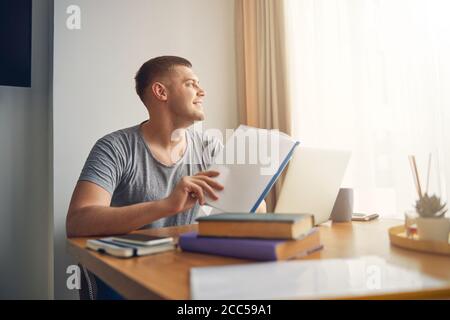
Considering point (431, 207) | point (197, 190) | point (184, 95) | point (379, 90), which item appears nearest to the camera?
point (431, 207)

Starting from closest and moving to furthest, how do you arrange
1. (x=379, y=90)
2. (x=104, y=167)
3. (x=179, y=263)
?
(x=179, y=263)
(x=104, y=167)
(x=379, y=90)

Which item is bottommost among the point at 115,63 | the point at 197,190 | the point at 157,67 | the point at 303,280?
the point at 303,280

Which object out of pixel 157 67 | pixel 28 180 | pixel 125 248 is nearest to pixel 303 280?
pixel 125 248

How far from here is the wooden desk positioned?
0.56 meters

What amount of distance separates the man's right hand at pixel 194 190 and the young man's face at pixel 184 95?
59 centimetres

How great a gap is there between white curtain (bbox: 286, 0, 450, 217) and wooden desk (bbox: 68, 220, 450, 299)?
0.77m

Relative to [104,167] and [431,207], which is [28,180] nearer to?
[104,167]

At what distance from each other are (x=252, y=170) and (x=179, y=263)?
1.20ft

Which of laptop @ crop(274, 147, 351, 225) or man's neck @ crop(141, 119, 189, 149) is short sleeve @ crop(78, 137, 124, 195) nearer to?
man's neck @ crop(141, 119, 189, 149)

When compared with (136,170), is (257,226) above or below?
below

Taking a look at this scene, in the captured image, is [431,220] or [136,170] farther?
[136,170]

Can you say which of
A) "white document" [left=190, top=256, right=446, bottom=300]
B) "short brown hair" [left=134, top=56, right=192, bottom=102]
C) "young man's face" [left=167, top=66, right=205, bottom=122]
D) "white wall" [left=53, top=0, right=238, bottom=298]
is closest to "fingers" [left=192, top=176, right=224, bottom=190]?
"white document" [left=190, top=256, right=446, bottom=300]

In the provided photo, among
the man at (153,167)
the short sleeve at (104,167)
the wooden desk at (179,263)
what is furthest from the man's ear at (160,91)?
the wooden desk at (179,263)

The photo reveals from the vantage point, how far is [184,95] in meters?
1.58
